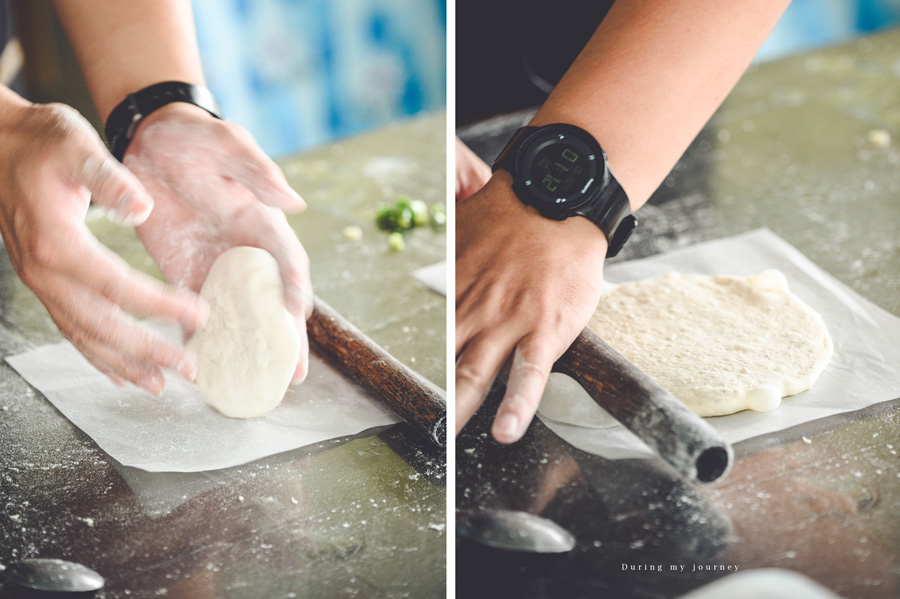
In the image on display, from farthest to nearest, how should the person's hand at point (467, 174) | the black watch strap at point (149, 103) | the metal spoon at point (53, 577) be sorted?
the person's hand at point (467, 174) < the black watch strap at point (149, 103) < the metal spoon at point (53, 577)

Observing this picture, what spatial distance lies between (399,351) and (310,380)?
5.8 inches

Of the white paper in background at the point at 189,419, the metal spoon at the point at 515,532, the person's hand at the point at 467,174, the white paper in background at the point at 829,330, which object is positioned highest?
the person's hand at the point at 467,174

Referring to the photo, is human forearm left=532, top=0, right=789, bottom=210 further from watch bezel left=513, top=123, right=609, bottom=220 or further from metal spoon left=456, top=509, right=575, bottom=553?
metal spoon left=456, top=509, right=575, bottom=553

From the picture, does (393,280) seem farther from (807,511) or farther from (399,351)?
(807,511)

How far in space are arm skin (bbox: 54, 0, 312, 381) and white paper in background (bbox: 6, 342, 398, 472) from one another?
0.19ft

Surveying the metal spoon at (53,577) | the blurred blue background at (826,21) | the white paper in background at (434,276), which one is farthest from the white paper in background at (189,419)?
the blurred blue background at (826,21)

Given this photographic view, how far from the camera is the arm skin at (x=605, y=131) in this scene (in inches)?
38.9

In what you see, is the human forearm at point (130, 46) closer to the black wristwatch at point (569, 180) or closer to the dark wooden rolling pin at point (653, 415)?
the black wristwatch at point (569, 180)

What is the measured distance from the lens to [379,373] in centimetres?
106

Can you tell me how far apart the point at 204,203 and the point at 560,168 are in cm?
51

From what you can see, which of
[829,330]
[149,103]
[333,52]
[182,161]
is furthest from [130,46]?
[333,52]

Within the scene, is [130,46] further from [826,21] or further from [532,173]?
[826,21]

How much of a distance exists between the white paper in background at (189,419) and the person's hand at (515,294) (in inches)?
7.2

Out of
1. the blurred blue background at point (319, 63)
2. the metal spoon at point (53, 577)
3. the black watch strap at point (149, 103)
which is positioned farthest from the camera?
the blurred blue background at point (319, 63)
